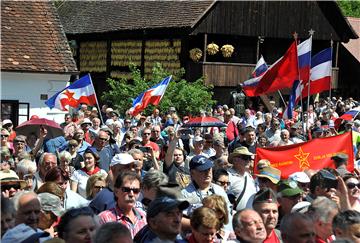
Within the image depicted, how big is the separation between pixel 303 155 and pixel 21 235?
7030 millimetres

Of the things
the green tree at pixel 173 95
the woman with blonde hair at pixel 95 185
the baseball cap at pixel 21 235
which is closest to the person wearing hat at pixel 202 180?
the woman with blonde hair at pixel 95 185

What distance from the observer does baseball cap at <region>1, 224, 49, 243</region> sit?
6.38m

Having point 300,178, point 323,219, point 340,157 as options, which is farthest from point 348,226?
point 340,157

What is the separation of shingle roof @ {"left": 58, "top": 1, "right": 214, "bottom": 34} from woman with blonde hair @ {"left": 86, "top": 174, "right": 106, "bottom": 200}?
85.3 feet

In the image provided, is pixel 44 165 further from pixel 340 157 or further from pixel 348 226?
pixel 348 226

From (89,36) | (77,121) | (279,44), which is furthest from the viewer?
(89,36)

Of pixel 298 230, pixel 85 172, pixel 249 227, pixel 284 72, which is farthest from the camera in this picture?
pixel 284 72

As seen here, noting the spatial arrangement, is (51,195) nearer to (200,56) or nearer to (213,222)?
(213,222)

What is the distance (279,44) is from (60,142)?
2672cm

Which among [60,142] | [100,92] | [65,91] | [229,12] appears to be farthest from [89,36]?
[60,142]

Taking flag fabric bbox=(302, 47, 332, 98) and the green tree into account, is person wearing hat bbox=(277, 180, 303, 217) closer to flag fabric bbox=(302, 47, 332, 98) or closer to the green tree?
flag fabric bbox=(302, 47, 332, 98)

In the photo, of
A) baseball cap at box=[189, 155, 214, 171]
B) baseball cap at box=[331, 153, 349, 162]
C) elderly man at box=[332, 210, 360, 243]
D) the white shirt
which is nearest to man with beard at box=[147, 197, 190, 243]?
elderly man at box=[332, 210, 360, 243]

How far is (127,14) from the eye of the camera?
4031 centimetres

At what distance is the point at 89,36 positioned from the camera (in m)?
43.3
